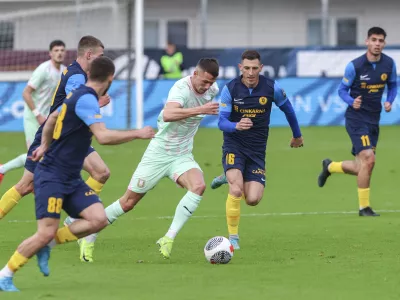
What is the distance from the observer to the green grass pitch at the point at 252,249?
856cm

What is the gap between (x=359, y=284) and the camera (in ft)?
28.7

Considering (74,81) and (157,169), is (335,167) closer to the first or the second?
(157,169)

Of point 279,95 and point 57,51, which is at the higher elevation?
point 57,51

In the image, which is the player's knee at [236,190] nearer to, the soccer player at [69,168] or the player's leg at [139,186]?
the player's leg at [139,186]

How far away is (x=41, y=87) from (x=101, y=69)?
24.7ft

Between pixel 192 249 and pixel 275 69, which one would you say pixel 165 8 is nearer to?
pixel 275 69

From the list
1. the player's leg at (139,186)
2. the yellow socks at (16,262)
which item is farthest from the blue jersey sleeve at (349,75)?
the yellow socks at (16,262)

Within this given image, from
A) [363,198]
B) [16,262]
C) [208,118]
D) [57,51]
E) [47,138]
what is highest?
[57,51]

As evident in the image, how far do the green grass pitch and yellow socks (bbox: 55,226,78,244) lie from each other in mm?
336

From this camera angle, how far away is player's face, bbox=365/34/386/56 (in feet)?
46.7

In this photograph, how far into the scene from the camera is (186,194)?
424 inches

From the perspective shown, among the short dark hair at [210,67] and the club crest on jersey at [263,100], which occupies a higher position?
the short dark hair at [210,67]

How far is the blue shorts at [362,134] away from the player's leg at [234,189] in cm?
323

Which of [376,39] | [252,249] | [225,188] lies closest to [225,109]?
[252,249]
